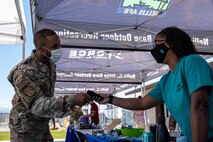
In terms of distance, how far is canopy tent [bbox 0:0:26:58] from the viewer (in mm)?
3719

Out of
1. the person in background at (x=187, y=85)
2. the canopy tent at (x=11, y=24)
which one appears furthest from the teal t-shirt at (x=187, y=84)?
the canopy tent at (x=11, y=24)

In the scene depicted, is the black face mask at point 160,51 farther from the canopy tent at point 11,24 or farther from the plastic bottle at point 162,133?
the canopy tent at point 11,24

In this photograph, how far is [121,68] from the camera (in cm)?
772

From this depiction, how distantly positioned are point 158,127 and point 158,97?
0.63 ft

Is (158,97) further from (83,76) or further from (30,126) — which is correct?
(83,76)

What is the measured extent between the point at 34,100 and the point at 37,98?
0.06 feet

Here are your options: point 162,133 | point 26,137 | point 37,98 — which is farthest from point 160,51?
point 26,137

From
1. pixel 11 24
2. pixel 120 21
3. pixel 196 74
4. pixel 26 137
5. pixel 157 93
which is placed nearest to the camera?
pixel 196 74

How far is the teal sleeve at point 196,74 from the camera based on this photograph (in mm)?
1066

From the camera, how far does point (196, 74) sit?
1.08m

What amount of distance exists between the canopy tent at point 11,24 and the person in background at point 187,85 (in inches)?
110

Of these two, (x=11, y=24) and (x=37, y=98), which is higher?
(x=11, y=24)

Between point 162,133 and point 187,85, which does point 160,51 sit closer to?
point 187,85

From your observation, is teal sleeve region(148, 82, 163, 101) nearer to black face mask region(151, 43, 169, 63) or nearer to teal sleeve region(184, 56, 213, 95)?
black face mask region(151, 43, 169, 63)
